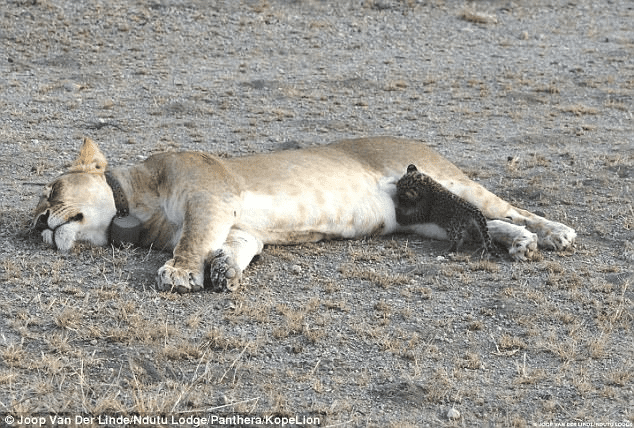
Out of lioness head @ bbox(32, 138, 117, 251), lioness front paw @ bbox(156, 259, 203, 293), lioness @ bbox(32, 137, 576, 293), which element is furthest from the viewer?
lioness head @ bbox(32, 138, 117, 251)

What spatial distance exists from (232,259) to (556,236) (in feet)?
7.80

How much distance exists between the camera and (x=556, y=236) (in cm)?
676

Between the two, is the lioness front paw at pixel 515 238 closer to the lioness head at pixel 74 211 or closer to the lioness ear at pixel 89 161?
the lioness head at pixel 74 211

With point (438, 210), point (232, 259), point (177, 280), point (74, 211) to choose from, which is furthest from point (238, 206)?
point (438, 210)

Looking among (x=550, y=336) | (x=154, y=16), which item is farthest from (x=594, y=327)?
(x=154, y=16)

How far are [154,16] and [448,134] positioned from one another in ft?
20.3

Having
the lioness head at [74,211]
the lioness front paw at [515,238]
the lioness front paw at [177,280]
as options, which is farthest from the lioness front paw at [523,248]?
the lioness head at [74,211]

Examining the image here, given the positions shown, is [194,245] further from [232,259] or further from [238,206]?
[238,206]

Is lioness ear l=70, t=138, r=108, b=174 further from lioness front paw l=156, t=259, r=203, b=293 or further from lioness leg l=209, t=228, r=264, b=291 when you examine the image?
lioness front paw l=156, t=259, r=203, b=293

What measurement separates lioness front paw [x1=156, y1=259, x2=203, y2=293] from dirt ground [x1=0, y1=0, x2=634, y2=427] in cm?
7

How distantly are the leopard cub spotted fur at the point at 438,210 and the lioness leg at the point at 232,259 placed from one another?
1.24m

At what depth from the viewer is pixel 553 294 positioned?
593 centimetres

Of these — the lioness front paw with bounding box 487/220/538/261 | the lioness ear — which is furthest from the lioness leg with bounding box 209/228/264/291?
the lioness front paw with bounding box 487/220/538/261

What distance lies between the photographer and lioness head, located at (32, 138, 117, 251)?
6.18 m
